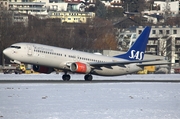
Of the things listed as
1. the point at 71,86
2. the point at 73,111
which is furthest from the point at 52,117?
the point at 71,86

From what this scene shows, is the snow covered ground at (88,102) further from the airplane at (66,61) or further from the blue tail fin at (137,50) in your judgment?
the blue tail fin at (137,50)

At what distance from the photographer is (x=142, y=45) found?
76.8m

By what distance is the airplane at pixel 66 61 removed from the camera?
6775cm

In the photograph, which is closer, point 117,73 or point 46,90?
point 46,90

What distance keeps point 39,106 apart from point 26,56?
24102 millimetres

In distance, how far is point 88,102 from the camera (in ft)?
151

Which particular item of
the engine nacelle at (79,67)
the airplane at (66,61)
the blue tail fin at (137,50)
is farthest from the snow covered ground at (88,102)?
the blue tail fin at (137,50)

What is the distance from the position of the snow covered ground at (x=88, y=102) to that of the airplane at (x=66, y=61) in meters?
7.48

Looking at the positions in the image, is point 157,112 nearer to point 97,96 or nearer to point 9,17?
point 97,96

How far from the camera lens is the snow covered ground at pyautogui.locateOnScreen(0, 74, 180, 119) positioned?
40469 millimetres

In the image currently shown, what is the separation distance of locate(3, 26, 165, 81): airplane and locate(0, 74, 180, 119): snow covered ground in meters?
7.48

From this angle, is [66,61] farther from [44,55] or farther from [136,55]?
[136,55]

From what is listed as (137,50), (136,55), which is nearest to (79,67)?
(136,55)

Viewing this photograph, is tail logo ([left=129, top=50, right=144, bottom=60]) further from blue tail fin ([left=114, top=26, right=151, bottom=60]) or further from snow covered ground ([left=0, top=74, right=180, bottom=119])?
snow covered ground ([left=0, top=74, right=180, bottom=119])
